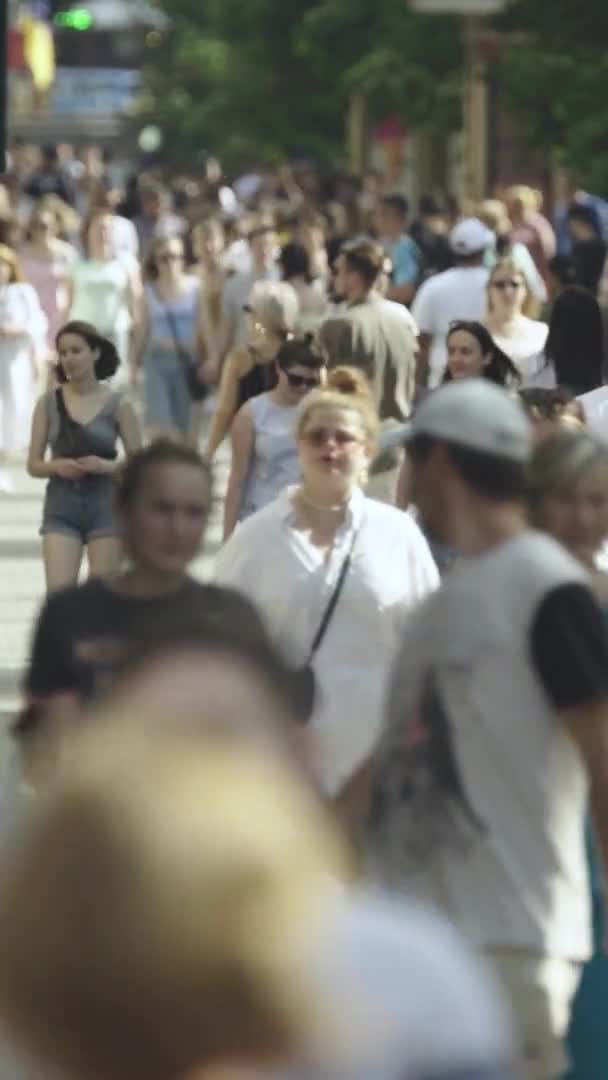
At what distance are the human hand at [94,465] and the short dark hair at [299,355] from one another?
868 millimetres

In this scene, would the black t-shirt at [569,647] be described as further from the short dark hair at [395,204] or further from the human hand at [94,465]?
the short dark hair at [395,204]

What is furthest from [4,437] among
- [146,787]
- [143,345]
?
[146,787]

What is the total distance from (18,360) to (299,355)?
11856 millimetres

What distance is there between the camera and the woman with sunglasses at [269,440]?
1183 cm

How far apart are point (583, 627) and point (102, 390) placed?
26.1ft

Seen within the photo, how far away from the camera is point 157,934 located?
2367 millimetres

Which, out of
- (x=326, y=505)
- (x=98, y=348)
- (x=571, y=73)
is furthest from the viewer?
(x=571, y=73)

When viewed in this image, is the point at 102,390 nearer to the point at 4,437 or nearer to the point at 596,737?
the point at 596,737

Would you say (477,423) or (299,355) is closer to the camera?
(477,423)

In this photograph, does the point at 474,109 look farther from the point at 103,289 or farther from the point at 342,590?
the point at 342,590

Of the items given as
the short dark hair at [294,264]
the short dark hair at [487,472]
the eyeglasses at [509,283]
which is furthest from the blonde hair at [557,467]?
the short dark hair at [294,264]

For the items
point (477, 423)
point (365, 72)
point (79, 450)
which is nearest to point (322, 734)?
point (477, 423)

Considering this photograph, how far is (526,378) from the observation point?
43.5 ft

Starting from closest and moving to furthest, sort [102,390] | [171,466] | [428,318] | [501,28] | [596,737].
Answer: [596,737], [171,466], [102,390], [428,318], [501,28]
